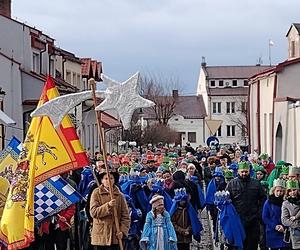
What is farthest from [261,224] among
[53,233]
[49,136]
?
[49,136]

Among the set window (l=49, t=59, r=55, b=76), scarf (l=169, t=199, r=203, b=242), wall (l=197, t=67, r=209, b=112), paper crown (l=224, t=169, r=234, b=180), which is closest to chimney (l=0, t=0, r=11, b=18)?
window (l=49, t=59, r=55, b=76)

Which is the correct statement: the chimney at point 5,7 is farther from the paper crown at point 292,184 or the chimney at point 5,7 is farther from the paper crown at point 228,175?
the paper crown at point 292,184

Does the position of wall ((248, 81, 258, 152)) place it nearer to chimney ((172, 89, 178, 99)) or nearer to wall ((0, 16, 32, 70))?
wall ((0, 16, 32, 70))

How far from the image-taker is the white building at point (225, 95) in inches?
3914

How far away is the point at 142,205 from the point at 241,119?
267 ft

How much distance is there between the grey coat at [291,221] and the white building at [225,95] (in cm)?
8077

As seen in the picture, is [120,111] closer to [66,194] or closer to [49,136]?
[49,136]

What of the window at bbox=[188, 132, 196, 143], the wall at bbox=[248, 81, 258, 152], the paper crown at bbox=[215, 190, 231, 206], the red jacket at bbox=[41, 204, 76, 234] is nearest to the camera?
the red jacket at bbox=[41, 204, 76, 234]

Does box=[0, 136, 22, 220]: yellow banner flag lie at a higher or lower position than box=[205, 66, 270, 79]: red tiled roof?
lower

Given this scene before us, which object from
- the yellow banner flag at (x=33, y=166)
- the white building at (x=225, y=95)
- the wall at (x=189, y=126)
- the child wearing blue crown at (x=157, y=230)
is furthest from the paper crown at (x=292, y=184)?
the wall at (x=189, y=126)

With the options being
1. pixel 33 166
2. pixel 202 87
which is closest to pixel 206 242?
pixel 33 166

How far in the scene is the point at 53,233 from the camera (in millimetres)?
13336

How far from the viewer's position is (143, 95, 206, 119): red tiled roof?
9994 cm

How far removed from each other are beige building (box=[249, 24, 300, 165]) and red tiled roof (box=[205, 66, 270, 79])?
6688 cm
